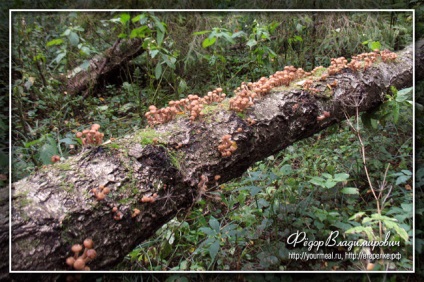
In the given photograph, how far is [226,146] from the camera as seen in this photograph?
171cm

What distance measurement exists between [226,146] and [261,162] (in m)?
0.85

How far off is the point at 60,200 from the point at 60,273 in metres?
0.28

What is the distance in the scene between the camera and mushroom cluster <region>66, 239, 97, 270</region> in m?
1.14

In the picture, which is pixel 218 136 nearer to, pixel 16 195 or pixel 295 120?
pixel 295 120

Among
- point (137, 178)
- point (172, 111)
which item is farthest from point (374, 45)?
point (137, 178)

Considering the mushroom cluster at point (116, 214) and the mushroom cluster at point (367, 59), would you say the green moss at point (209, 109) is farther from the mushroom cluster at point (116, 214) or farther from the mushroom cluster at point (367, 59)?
the mushroom cluster at point (367, 59)

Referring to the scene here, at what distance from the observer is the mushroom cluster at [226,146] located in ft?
5.57

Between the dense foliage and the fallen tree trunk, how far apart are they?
26 centimetres

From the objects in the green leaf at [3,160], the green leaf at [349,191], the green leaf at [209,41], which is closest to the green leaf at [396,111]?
the green leaf at [349,191]

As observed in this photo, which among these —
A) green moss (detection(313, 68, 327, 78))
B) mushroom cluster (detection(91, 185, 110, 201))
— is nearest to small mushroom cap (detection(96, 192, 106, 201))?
mushroom cluster (detection(91, 185, 110, 201))

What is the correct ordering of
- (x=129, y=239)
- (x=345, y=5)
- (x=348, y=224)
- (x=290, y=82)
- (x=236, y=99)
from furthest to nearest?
(x=345, y=5) → (x=290, y=82) → (x=236, y=99) → (x=348, y=224) → (x=129, y=239)

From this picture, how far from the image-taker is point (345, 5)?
268 centimetres

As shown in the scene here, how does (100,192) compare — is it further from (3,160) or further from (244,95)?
(244,95)

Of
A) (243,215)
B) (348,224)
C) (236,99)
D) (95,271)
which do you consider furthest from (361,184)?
(95,271)
